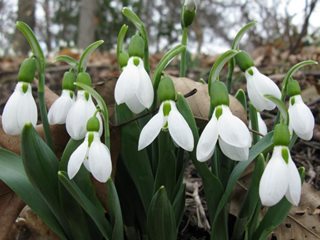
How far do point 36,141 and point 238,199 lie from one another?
64 cm

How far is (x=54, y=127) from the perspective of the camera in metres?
1.34

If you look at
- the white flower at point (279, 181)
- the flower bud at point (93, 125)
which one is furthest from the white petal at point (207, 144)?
the flower bud at point (93, 125)

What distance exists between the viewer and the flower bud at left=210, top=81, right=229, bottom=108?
42.1 inches

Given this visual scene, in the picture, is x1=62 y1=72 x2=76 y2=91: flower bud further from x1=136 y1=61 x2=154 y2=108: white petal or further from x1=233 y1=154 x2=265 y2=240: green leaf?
x1=233 y1=154 x2=265 y2=240: green leaf

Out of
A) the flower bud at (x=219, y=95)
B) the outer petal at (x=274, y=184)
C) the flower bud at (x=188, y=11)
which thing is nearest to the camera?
the outer petal at (x=274, y=184)

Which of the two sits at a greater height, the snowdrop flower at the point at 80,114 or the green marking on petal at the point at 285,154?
the snowdrop flower at the point at 80,114

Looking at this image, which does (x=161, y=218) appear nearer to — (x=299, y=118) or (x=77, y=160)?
(x=77, y=160)

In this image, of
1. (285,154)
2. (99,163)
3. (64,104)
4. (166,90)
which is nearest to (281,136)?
(285,154)

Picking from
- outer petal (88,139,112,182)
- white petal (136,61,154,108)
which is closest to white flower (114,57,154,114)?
white petal (136,61,154,108)

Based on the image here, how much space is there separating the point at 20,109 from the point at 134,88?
26 cm

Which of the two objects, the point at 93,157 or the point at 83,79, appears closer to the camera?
the point at 93,157

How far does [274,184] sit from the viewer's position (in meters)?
0.97

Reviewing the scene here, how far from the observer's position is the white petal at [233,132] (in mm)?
999

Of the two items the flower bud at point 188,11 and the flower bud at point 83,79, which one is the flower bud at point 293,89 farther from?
the flower bud at point 83,79
